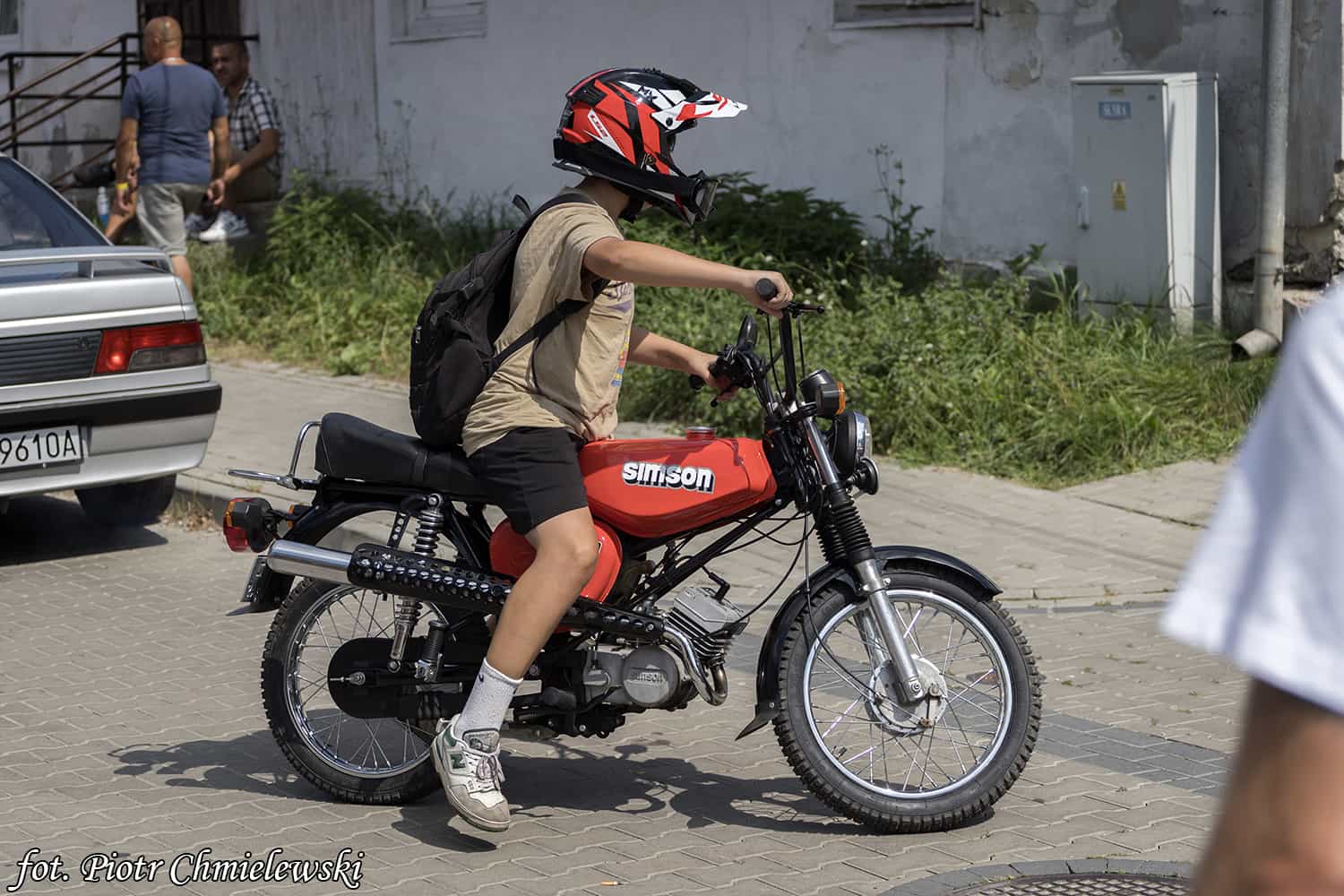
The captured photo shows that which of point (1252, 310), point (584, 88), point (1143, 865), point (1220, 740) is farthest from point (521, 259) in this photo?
point (1252, 310)

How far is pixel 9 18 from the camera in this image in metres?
18.6

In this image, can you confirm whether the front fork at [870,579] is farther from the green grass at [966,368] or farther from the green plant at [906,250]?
the green plant at [906,250]

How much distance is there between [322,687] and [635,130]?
1.71 meters

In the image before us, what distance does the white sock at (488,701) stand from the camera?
14.0ft

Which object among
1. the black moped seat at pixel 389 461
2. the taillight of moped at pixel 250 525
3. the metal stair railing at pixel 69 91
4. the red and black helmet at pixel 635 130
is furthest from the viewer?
the metal stair railing at pixel 69 91

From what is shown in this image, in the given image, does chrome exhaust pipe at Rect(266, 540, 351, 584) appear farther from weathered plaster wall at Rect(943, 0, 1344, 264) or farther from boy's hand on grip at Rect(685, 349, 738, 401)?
weathered plaster wall at Rect(943, 0, 1344, 264)

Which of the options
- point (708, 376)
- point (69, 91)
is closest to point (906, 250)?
point (708, 376)

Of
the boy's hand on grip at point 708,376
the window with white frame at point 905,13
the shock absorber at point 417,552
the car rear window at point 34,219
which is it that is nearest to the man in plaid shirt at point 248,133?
the window with white frame at point 905,13

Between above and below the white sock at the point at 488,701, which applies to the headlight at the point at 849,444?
above

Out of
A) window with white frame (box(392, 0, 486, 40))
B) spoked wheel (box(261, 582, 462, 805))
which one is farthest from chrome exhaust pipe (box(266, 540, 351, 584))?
window with white frame (box(392, 0, 486, 40))

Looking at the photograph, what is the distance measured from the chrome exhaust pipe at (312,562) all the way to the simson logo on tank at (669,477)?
2.54 ft

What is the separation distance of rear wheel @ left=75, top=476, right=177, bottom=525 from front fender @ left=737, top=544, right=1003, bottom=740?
438 centimetres

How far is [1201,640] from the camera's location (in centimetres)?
126

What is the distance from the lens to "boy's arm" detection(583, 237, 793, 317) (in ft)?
12.9
